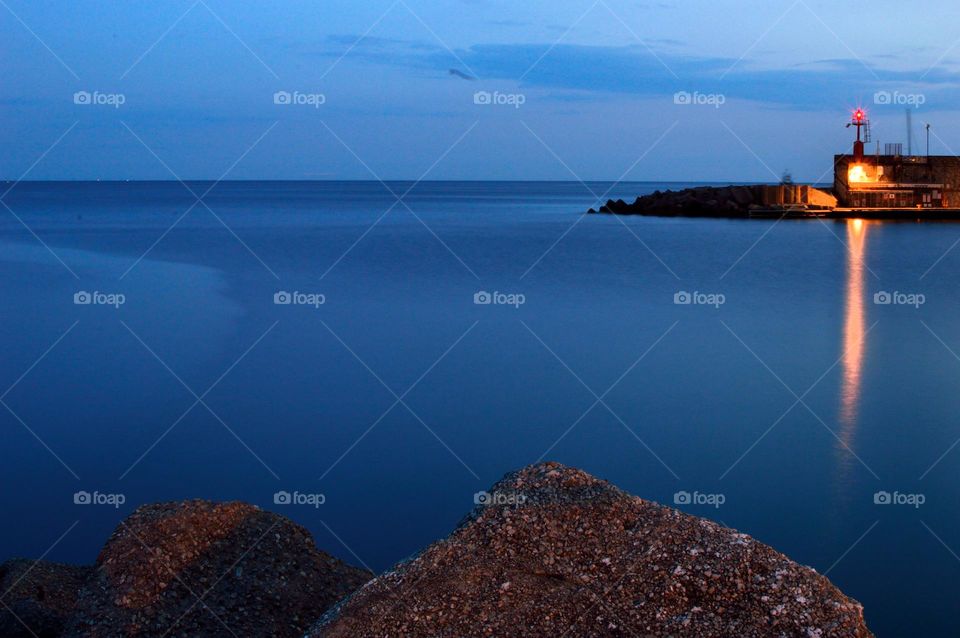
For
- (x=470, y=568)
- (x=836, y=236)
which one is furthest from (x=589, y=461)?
(x=836, y=236)

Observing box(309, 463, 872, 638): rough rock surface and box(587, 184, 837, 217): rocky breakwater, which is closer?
box(309, 463, 872, 638): rough rock surface

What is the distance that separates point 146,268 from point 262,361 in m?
18.5

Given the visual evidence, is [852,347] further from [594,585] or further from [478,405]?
[594,585]

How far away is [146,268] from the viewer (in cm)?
3369

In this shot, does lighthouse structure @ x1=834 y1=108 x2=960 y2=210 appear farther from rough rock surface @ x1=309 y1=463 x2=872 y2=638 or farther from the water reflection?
rough rock surface @ x1=309 y1=463 x2=872 y2=638

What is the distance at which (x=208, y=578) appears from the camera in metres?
6.54

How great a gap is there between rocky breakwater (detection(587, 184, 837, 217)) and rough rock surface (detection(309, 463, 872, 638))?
6043cm

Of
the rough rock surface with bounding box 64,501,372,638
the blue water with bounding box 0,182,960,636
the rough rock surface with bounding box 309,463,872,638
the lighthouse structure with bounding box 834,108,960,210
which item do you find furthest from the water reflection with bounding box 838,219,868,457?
the lighthouse structure with bounding box 834,108,960,210

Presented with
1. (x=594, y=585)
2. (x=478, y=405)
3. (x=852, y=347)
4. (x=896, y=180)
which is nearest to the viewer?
(x=594, y=585)

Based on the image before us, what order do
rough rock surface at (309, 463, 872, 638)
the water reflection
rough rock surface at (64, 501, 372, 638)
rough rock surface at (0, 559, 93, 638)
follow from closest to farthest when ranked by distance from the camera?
1. rough rock surface at (309, 463, 872, 638)
2. rough rock surface at (64, 501, 372, 638)
3. rough rock surface at (0, 559, 93, 638)
4. the water reflection

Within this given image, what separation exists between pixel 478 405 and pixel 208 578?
26.1 ft

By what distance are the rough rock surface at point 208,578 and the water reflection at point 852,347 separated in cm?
751

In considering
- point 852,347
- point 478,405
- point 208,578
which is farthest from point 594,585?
point 852,347

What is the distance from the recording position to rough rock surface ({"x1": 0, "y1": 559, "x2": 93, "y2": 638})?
6520 mm
